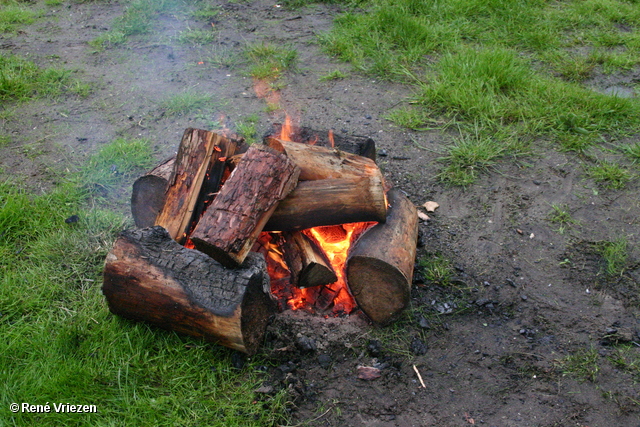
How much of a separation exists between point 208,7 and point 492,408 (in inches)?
247

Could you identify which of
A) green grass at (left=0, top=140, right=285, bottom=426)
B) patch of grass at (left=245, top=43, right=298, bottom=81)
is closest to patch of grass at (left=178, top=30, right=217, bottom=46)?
patch of grass at (left=245, top=43, right=298, bottom=81)

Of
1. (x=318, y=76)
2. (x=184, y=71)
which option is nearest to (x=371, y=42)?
(x=318, y=76)

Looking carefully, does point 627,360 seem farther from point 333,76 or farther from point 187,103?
point 187,103

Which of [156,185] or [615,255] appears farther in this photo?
[615,255]

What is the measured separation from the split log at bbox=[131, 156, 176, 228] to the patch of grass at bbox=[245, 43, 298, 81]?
2.50 metres

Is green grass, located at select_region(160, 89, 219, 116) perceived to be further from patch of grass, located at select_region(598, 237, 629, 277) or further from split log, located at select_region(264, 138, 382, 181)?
patch of grass, located at select_region(598, 237, 629, 277)

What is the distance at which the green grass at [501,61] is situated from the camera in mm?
4801

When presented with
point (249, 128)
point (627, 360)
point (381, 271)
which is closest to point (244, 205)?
point (381, 271)

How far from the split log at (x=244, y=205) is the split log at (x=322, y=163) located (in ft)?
0.84

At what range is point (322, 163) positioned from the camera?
3.32 meters

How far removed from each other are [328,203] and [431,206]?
1284 millimetres

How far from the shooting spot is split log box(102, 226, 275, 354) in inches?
107

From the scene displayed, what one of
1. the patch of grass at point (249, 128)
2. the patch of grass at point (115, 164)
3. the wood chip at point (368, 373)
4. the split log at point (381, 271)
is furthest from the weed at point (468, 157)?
the patch of grass at point (115, 164)

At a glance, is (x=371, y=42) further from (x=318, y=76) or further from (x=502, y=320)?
(x=502, y=320)
